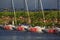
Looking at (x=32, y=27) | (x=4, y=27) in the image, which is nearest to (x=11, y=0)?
(x=4, y=27)

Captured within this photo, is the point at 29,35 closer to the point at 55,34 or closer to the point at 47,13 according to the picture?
the point at 55,34

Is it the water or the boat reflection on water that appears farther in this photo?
the boat reflection on water

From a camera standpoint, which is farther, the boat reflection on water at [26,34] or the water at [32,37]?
the boat reflection on water at [26,34]

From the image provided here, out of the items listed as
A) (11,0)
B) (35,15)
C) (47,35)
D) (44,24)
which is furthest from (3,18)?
(47,35)

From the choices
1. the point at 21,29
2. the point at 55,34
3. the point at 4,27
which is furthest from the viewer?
the point at 4,27

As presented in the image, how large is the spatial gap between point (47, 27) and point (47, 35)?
164 inches

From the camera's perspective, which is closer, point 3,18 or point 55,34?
point 55,34

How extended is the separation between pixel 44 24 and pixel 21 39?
1707 centimetres

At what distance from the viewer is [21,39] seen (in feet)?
240

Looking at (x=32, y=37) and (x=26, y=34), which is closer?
(x=32, y=37)

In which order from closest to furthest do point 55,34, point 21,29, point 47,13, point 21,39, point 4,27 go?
point 21,39 → point 55,34 → point 21,29 → point 4,27 → point 47,13

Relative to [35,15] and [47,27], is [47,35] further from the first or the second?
[35,15]

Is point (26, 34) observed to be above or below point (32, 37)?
below

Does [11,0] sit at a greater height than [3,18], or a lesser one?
greater
